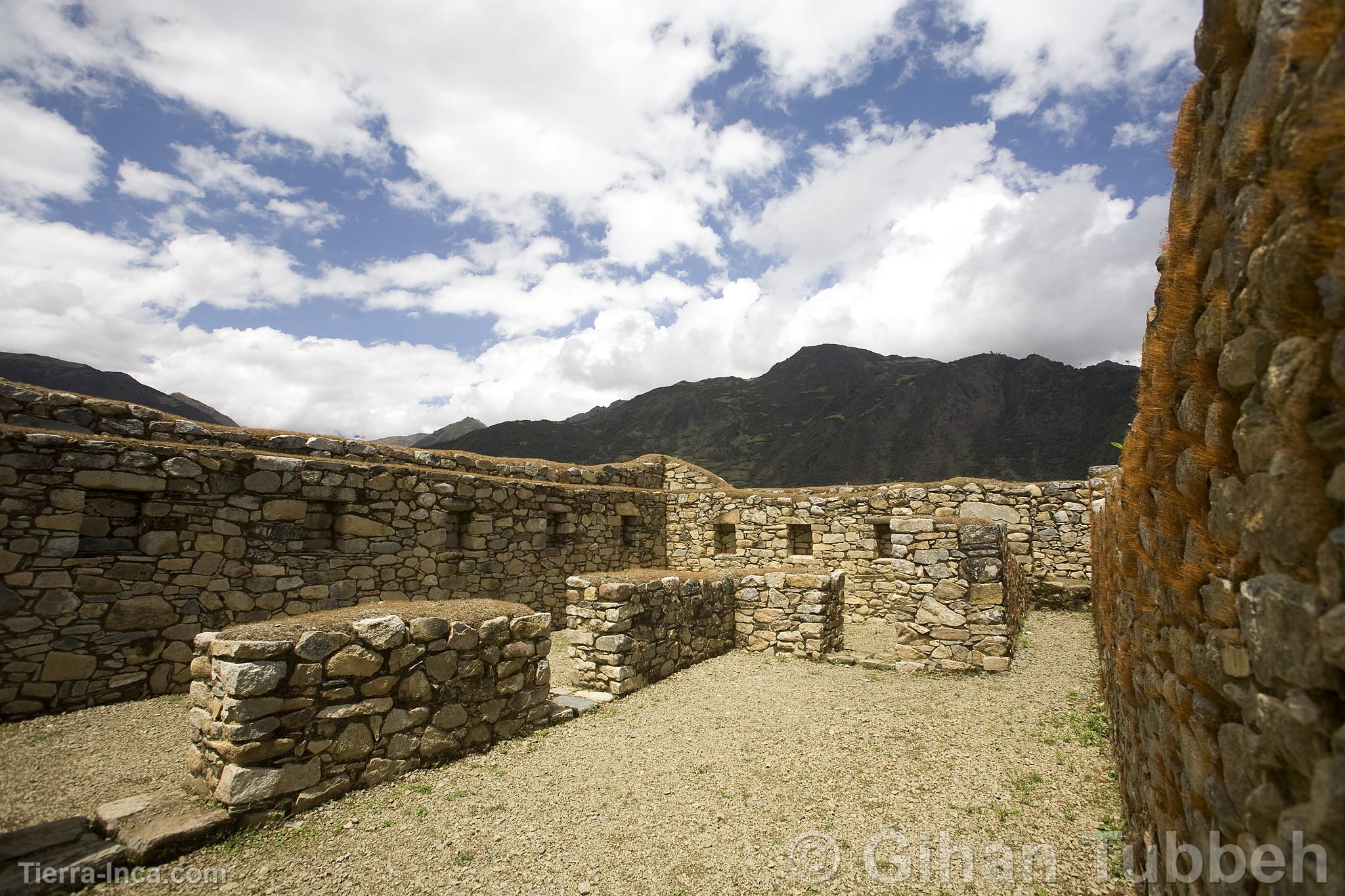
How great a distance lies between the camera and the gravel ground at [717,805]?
12.7 ft

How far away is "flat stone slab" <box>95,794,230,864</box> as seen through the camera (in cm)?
387

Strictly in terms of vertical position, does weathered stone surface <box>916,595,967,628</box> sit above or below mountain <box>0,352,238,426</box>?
below

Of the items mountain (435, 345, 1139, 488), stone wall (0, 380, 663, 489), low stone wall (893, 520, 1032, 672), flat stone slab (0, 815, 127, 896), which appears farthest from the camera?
mountain (435, 345, 1139, 488)

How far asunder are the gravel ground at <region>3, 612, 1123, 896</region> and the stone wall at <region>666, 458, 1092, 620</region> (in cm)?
657

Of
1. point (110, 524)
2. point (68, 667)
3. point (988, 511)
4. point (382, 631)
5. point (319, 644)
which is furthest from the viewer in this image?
point (988, 511)

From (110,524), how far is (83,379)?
137 ft

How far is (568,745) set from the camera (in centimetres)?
604

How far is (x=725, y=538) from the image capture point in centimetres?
1600

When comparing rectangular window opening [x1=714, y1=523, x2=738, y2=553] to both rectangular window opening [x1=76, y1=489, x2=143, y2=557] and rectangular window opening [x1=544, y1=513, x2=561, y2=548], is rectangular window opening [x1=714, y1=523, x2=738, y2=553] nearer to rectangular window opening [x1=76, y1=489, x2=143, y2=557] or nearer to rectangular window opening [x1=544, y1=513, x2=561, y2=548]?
rectangular window opening [x1=544, y1=513, x2=561, y2=548]

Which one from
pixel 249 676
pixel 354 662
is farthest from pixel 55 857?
pixel 354 662

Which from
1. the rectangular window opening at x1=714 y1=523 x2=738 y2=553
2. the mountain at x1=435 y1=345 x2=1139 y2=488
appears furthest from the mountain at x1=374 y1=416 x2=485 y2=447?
the rectangular window opening at x1=714 y1=523 x2=738 y2=553

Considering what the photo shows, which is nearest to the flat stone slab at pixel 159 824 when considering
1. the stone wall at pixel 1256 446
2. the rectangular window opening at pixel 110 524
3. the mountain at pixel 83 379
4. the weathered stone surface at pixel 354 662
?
the weathered stone surface at pixel 354 662

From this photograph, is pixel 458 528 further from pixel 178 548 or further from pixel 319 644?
pixel 319 644

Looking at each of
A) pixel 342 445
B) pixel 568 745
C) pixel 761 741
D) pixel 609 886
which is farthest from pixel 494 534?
pixel 609 886
